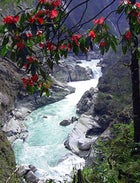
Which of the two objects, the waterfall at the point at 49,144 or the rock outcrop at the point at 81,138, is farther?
the rock outcrop at the point at 81,138

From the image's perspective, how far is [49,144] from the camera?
25.8 meters

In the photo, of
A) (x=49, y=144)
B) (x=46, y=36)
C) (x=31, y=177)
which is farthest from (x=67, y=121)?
(x=46, y=36)

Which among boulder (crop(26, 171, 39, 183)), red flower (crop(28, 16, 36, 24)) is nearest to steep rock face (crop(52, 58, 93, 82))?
boulder (crop(26, 171, 39, 183))

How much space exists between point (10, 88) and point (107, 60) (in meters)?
20.3

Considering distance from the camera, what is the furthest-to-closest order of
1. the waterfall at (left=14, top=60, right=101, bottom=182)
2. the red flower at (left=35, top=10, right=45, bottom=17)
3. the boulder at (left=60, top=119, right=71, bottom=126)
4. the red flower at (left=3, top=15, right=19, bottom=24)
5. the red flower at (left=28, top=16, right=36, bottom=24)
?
the boulder at (left=60, top=119, right=71, bottom=126)
the waterfall at (left=14, top=60, right=101, bottom=182)
the red flower at (left=35, top=10, right=45, bottom=17)
the red flower at (left=28, top=16, right=36, bottom=24)
the red flower at (left=3, top=15, right=19, bottom=24)

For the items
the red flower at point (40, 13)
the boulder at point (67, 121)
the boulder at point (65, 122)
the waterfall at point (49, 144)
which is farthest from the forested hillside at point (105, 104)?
the boulder at point (65, 122)

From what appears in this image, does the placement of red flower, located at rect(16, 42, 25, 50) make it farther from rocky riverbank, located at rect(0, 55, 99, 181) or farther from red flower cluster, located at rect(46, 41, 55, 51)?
rocky riverbank, located at rect(0, 55, 99, 181)

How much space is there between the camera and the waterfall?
20.8 meters

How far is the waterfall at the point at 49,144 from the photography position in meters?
20.8

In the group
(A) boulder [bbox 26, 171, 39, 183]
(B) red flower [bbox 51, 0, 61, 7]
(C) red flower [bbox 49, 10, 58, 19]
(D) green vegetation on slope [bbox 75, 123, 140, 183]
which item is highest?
(B) red flower [bbox 51, 0, 61, 7]

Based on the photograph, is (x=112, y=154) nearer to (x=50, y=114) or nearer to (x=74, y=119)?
(x=74, y=119)

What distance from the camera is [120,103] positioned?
1272 inches

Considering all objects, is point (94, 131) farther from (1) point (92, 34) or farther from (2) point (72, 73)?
(1) point (92, 34)

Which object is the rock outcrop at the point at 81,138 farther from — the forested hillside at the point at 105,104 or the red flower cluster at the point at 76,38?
the red flower cluster at the point at 76,38
